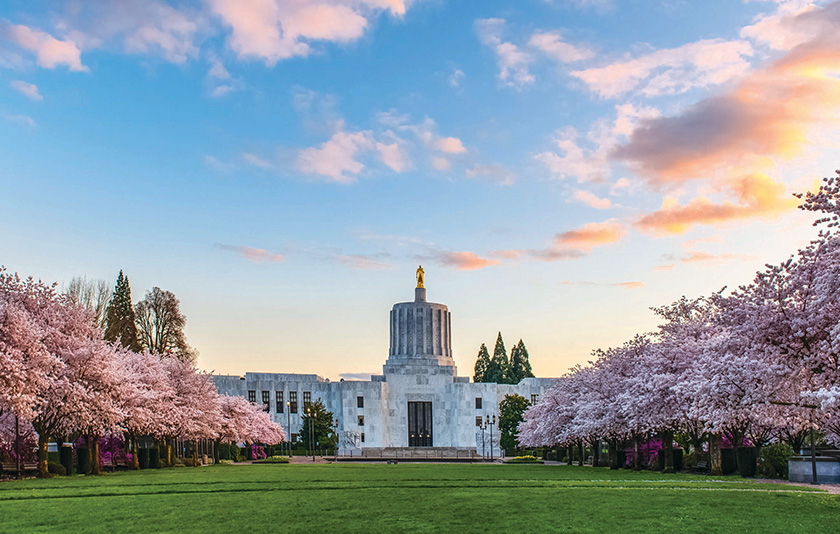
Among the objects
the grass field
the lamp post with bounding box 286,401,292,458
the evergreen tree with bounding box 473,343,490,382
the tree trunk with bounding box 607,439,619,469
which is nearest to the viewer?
the grass field

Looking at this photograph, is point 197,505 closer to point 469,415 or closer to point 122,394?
point 122,394

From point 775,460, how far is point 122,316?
5853 cm

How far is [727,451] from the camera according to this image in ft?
118

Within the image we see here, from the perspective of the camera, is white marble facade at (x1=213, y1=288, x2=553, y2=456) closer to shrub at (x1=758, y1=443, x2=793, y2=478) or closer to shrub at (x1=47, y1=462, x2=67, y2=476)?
shrub at (x1=47, y1=462, x2=67, y2=476)

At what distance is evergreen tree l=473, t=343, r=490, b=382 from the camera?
150 metres

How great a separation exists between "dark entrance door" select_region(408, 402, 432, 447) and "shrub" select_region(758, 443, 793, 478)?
260ft

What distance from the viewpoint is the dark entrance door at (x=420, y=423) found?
11019cm

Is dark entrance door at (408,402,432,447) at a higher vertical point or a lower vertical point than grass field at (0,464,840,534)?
lower

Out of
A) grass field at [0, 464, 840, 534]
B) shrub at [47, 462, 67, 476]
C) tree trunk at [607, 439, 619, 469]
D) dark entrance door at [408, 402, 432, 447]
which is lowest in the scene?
dark entrance door at [408, 402, 432, 447]

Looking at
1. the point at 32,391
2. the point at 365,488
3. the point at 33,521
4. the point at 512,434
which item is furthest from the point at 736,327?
the point at 512,434

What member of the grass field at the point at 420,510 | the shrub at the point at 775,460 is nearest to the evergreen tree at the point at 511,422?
the shrub at the point at 775,460

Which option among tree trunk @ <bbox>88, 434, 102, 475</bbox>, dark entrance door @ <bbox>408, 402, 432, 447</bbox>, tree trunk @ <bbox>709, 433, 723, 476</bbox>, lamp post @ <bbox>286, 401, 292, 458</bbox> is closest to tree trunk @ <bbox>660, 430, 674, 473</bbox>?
tree trunk @ <bbox>709, 433, 723, 476</bbox>

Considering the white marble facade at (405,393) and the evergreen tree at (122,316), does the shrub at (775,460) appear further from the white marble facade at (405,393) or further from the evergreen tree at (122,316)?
the white marble facade at (405,393)

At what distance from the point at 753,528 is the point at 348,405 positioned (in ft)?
311
